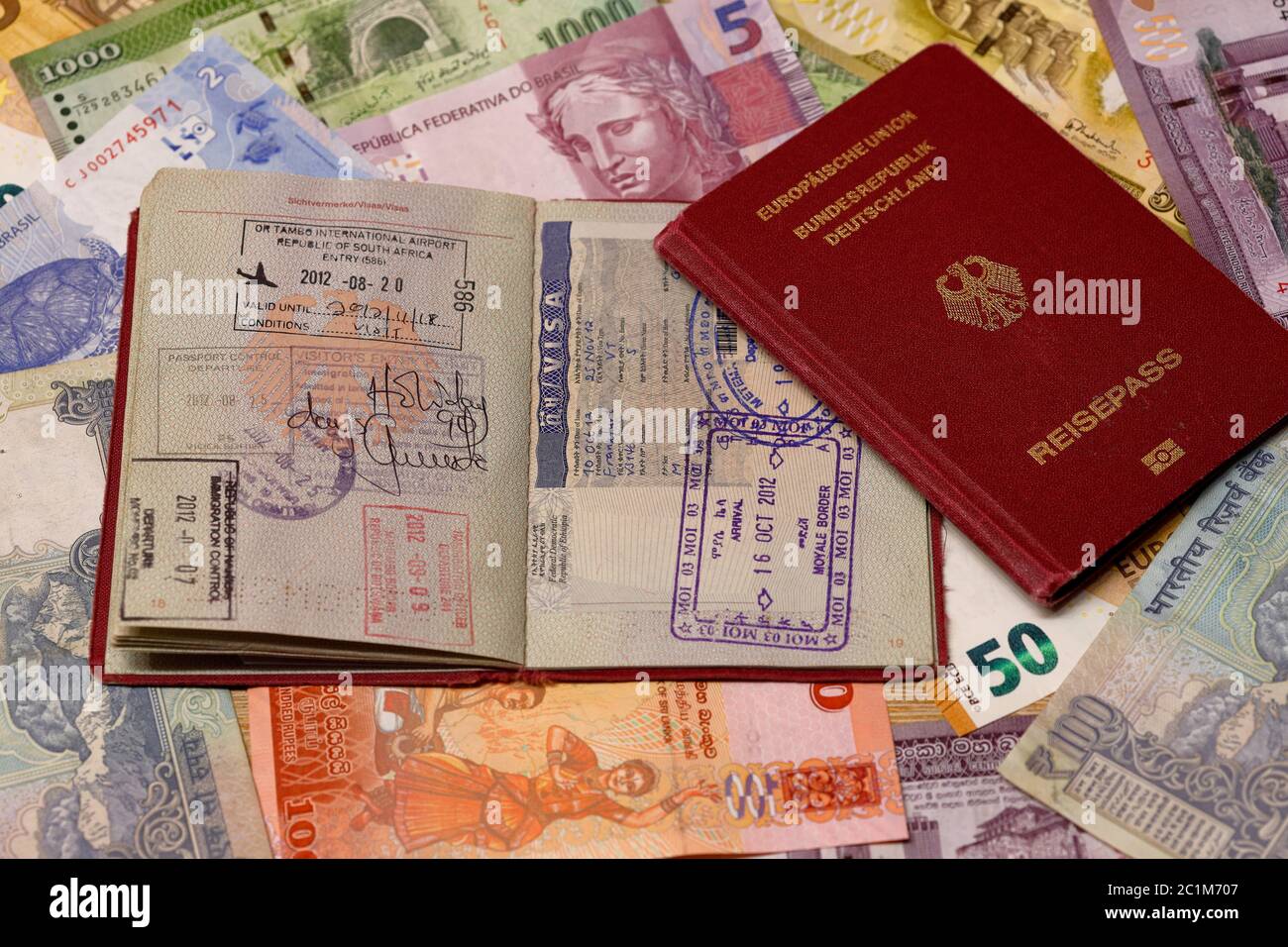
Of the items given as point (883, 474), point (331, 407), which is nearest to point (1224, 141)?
point (883, 474)

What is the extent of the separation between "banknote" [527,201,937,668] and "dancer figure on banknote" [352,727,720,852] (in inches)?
4.2

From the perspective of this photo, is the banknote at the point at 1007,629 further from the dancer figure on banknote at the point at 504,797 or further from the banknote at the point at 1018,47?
the banknote at the point at 1018,47

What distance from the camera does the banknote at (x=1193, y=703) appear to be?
3.90ft

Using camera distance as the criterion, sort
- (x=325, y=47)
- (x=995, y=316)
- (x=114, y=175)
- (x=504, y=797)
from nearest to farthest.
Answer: (x=504, y=797), (x=995, y=316), (x=114, y=175), (x=325, y=47)

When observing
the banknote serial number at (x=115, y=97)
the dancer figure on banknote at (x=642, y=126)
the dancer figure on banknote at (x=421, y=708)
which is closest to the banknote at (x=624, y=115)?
the dancer figure on banknote at (x=642, y=126)

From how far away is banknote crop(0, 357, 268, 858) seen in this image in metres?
1.19

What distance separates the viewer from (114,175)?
147cm

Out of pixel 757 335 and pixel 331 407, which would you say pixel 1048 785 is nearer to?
pixel 757 335

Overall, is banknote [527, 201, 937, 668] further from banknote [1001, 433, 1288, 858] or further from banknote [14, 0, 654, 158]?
banknote [14, 0, 654, 158]

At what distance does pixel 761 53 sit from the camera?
1584mm

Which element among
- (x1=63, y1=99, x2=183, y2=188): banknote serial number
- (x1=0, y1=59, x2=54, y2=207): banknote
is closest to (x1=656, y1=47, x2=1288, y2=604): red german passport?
(x1=63, y1=99, x2=183, y2=188): banknote serial number

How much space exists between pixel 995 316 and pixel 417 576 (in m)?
0.65

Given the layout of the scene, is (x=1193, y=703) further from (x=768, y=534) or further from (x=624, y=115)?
(x=624, y=115)

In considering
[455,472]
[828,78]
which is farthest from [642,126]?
[455,472]
